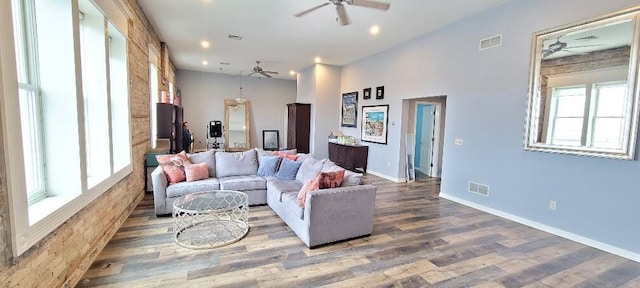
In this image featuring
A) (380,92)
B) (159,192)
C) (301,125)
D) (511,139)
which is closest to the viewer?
(159,192)

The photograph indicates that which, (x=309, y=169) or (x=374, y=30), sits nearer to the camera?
(x=309, y=169)

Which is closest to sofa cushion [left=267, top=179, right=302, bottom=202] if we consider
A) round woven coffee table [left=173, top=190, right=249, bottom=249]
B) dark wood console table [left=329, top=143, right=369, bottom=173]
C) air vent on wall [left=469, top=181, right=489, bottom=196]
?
round woven coffee table [left=173, top=190, right=249, bottom=249]

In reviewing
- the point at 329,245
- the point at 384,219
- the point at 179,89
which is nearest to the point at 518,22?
the point at 384,219

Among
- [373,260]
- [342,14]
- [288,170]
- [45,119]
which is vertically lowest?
[373,260]

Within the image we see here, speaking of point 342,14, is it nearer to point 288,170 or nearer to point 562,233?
point 288,170

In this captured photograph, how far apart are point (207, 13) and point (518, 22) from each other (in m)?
4.80

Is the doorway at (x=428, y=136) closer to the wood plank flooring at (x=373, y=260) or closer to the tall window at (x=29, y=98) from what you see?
the wood plank flooring at (x=373, y=260)

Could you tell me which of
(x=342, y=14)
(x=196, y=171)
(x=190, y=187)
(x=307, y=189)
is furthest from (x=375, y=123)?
(x=190, y=187)

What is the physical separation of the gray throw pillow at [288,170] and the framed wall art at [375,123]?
9.94 feet

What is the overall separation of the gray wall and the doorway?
1.39 meters

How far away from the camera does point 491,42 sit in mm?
4328

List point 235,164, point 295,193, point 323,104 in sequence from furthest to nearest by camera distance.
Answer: point 323,104 < point 235,164 < point 295,193

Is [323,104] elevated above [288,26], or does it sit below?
below

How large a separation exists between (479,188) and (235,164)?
4.08 meters
